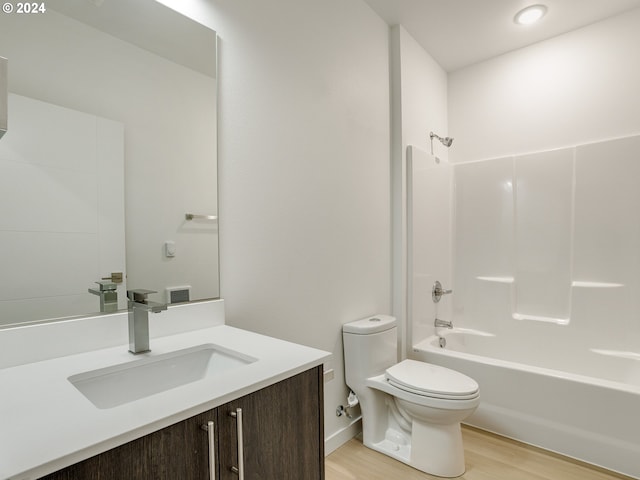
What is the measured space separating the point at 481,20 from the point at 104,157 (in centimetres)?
253

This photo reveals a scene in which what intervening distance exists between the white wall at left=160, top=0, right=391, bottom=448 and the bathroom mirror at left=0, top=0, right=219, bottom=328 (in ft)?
0.39

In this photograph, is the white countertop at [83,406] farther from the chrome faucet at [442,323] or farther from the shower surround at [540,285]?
the chrome faucet at [442,323]

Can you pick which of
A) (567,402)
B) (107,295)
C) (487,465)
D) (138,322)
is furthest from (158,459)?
(567,402)

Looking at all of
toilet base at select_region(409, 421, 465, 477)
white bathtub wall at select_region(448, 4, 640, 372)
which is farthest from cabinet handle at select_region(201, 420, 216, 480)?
white bathtub wall at select_region(448, 4, 640, 372)

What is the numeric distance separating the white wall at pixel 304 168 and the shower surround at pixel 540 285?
0.47m

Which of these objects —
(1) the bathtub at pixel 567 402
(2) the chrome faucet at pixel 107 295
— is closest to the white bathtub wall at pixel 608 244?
(1) the bathtub at pixel 567 402

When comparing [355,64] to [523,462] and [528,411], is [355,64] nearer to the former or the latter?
[528,411]

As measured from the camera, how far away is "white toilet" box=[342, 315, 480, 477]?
5.68 ft

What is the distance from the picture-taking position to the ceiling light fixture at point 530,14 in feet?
7.57

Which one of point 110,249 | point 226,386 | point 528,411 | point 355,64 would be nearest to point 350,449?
point 528,411

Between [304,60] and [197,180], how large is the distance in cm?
91

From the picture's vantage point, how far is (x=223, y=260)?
1446 millimetres

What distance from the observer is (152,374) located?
1.05m

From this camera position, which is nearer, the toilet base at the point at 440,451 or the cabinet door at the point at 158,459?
the cabinet door at the point at 158,459
